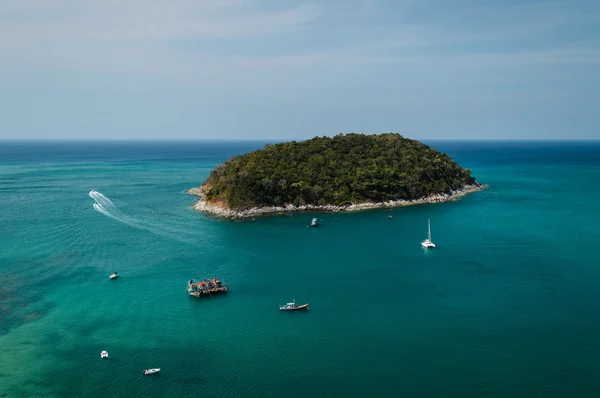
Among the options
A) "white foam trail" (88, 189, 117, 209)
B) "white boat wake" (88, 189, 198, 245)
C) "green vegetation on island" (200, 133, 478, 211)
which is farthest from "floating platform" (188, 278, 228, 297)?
"white foam trail" (88, 189, 117, 209)

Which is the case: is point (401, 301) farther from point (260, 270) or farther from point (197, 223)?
point (197, 223)

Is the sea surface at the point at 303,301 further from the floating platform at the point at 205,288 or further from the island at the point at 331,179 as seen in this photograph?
the island at the point at 331,179

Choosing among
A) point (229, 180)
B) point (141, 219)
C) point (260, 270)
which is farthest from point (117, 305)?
point (229, 180)

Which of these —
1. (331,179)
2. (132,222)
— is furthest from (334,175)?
(132,222)

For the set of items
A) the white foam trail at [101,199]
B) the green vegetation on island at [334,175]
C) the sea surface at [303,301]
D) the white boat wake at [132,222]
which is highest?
the green vegetation on island at [334,175]

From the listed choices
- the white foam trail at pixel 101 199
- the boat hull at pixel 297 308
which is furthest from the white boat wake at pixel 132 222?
the boat hull at pixel 297 308

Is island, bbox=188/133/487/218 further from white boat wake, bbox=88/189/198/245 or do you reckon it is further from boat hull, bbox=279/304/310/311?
boat hull, bbox=279/304/310/311

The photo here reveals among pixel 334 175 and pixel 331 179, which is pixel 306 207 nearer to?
pixel 331 179
